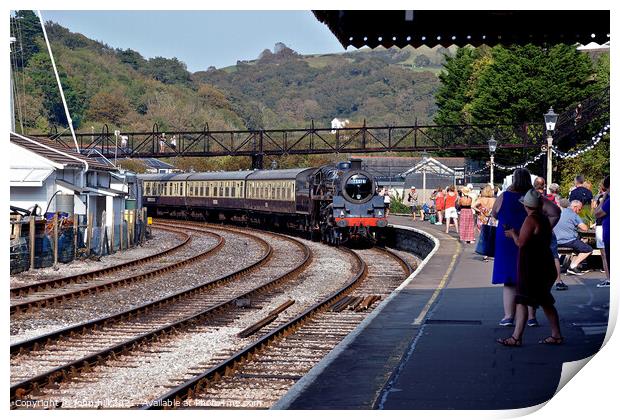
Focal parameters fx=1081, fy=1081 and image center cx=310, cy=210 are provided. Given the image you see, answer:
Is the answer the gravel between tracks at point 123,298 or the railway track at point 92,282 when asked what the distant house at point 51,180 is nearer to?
the railway track at point 92,282

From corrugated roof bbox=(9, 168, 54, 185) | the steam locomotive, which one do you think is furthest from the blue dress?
the steam locomotive

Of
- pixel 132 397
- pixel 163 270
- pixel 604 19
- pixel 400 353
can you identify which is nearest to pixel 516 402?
pixel 400 353

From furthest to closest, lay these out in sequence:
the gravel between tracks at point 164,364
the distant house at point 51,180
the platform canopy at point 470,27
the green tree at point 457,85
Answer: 1. the green tree at point 457,85
2. the distant house at point 51,180
3. the platform canopy at point 470,27
4. the gravel between tracks at point 164,364

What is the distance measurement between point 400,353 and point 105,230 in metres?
20.9

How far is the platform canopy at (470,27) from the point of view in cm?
1273

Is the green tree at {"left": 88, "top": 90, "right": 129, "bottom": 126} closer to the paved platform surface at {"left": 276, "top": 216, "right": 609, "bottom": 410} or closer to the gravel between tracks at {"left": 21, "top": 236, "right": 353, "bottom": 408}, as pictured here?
the gravel between tracks at {"left": 21, "top": 236, "right": 353, "bottom": 408}

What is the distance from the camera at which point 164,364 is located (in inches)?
521

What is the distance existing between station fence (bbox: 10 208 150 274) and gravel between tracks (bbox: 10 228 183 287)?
22 cm

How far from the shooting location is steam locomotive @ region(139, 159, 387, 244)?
36.8 m

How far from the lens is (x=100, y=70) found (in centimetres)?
8862

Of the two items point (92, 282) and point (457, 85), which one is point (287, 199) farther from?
point (457, 85)

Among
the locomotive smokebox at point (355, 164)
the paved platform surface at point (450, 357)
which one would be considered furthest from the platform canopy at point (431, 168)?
the paved platform surface at point (450, 357)

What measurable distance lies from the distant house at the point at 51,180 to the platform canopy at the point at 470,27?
17.0 meters
